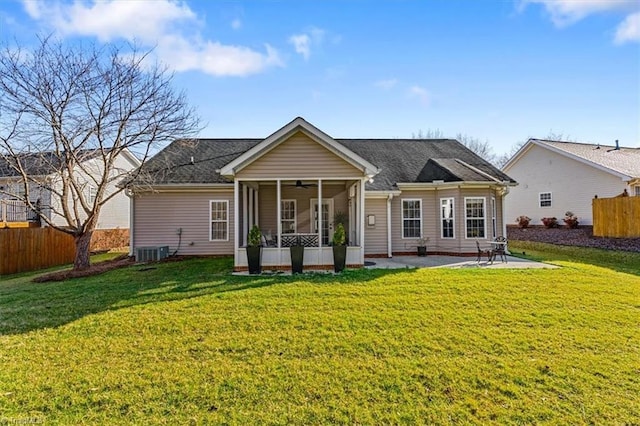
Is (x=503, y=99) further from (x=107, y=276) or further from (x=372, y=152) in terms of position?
(x=107, y=276)

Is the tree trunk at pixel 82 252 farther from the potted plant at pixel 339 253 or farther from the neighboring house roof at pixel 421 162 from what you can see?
the neighboring house roof at pixel 421 162

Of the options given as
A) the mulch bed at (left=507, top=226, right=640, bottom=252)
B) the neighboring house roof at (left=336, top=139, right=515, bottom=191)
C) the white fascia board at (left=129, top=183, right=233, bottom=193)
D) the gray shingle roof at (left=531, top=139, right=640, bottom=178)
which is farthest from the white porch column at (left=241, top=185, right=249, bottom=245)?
the gray shingle roof at (left=531, top=139, right=640, bottom=178)

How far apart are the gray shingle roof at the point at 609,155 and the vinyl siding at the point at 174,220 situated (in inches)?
892

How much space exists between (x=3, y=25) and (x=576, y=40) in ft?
56.9

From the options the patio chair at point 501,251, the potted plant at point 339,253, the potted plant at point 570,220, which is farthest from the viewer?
the potted plant at point 570,220

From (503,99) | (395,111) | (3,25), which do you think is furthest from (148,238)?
(503,99)

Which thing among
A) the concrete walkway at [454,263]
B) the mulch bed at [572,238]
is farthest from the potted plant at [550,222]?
the concrete walkway at [454,263]

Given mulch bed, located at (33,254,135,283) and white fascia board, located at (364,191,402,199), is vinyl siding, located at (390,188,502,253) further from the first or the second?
mulch bed, located at (33,254,135,283)

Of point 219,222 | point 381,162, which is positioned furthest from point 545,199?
point 219,222

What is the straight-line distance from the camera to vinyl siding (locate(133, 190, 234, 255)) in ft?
47.8

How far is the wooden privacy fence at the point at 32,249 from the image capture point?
43.9ft

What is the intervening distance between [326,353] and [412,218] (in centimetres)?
1054

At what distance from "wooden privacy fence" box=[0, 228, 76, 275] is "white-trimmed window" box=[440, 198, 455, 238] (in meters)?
17.1

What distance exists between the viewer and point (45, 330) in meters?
6.26
